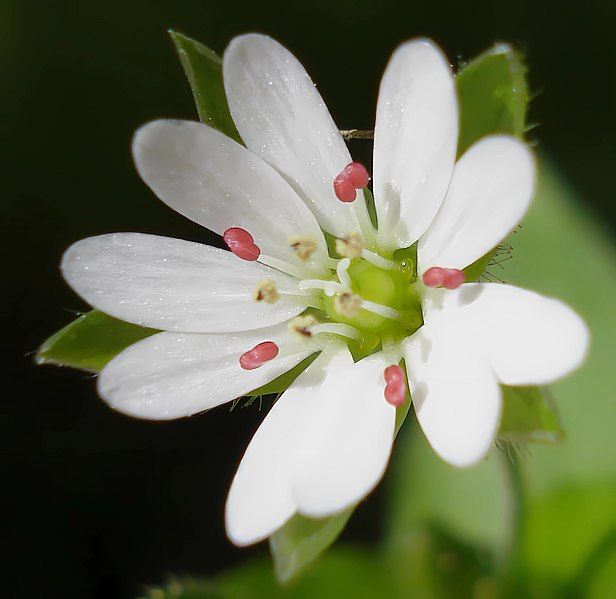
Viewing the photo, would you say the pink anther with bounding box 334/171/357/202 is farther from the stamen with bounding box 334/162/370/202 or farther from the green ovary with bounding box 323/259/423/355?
the green ovary with bounding box 323/259/423/355

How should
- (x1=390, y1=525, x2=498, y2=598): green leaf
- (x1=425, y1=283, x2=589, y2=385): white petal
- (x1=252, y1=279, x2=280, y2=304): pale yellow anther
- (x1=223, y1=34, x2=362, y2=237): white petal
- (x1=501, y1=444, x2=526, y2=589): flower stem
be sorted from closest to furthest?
1. (x1=425, y1=283, x2=589, y2=385): white petal
2. (x1=223, y1=34, x2=362, y2=237): white petal
3. (x1=252, y1=279, x2=280, y2=304): pale yellow anther
4. (x1=501, y1=444, x2=526, y2=589): flower stem
5. (x1=390, y1=525, x2=498, y2=598): green leaf

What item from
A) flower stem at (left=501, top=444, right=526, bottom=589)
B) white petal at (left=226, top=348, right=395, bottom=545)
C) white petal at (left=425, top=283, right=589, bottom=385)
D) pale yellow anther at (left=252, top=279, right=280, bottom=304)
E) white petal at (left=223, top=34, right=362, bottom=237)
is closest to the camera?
white petal at (left=425, top=283, right=589, bottom=385)

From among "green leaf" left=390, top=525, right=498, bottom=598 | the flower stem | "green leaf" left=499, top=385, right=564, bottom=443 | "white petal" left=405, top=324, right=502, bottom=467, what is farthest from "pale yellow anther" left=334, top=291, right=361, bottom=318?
"green leaf" left=390, top=525, right=498, bottom=598

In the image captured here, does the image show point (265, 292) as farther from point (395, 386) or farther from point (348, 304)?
point (395, 386)

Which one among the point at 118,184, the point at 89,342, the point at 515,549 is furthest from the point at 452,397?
the point at 118,184

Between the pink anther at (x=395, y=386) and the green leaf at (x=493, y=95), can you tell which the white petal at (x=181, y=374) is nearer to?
the pink anther at (x=395, y=386)

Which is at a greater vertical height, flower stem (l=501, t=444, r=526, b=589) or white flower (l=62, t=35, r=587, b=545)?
white flower (l=62, t=35, r=587, b=545)

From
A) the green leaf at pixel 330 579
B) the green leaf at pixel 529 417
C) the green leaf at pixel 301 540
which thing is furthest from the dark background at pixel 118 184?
the green leaf at pixel 529 417

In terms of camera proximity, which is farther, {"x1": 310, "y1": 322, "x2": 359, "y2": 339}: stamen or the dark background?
the dark background
